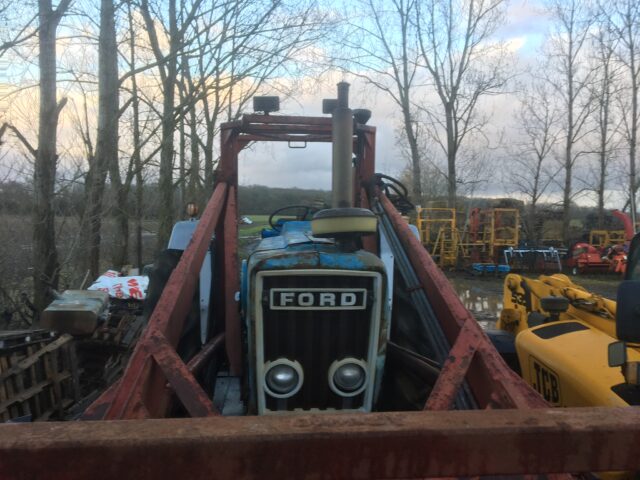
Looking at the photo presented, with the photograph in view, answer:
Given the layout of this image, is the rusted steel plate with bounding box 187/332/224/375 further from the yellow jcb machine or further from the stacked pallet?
the yellow jcb machine

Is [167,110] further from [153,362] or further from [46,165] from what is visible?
[153,362]

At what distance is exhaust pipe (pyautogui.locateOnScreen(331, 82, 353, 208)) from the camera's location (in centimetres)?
263

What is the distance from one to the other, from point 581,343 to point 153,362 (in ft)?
8.23

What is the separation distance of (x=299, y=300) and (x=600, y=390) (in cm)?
160

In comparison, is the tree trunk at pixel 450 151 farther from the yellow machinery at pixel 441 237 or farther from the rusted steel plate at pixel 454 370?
the rusted steel plate at pixel 454 370

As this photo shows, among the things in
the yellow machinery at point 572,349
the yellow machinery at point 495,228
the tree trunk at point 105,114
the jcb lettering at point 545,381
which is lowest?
the jcb lettering at point 545,381

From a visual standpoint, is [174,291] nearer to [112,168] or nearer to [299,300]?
[299,300]

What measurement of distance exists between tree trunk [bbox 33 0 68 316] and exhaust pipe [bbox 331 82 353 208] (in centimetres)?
588

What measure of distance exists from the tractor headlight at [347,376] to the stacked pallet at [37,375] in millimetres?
2839

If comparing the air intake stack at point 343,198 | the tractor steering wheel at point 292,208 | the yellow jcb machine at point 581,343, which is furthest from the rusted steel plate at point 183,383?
the tractor steering wheel at point 292,208

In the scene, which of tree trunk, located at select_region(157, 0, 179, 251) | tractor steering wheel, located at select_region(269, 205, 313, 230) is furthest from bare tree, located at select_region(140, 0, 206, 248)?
tractor steering wheel, located at select_region(269, 205, 313, 230)

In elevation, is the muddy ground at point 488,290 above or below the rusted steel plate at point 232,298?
below

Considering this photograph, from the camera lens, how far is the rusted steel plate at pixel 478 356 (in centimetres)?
200

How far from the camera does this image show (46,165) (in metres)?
7.39
